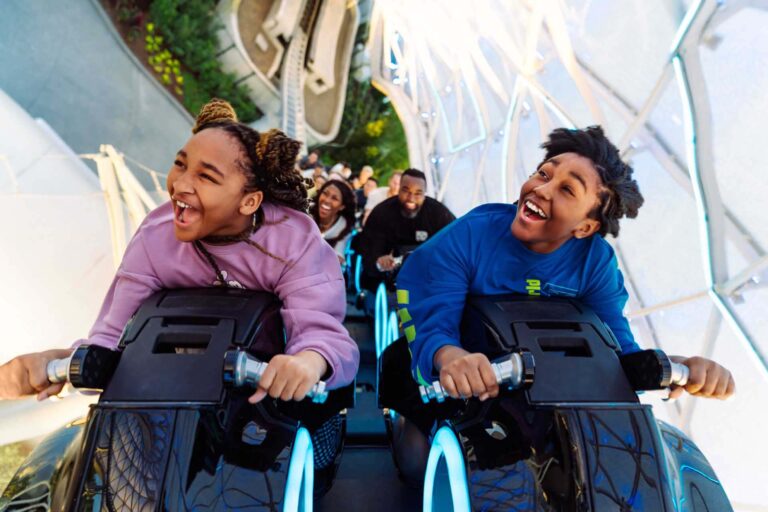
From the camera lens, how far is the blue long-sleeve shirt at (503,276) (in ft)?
3.05

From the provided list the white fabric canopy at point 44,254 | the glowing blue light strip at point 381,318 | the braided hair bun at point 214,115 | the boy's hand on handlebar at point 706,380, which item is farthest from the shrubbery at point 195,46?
the boy's hand on handlebar at point 706,380

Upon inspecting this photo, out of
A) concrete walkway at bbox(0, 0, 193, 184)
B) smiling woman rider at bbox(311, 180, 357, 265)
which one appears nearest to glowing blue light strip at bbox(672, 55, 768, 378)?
smiling woman rider at bbox(311, 180, 357, 265)

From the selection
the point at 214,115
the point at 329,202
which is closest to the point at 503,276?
the point at 214,115

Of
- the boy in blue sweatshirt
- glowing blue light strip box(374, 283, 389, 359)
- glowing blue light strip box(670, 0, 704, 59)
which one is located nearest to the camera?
the boy in blue sweatshirt

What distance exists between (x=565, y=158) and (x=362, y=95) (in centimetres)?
1488

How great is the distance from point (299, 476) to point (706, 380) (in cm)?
70

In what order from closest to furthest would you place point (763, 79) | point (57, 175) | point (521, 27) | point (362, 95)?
point (763, 79), point (57, 175), point (521, 27), point (362, 95)

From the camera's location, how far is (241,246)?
0.92 meters

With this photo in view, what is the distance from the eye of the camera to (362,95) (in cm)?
1484

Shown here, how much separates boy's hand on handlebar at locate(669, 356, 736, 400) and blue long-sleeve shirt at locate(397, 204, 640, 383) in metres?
0.14

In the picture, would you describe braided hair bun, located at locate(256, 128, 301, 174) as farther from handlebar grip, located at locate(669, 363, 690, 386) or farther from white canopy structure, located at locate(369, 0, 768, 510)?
white canopy structure, located at locate(369, 0, 768, 510)

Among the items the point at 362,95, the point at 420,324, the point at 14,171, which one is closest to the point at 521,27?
the point at 420,324

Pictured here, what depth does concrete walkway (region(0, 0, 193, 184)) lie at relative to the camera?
538 cm

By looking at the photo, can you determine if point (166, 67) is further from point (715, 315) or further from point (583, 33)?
point (715, 315)
